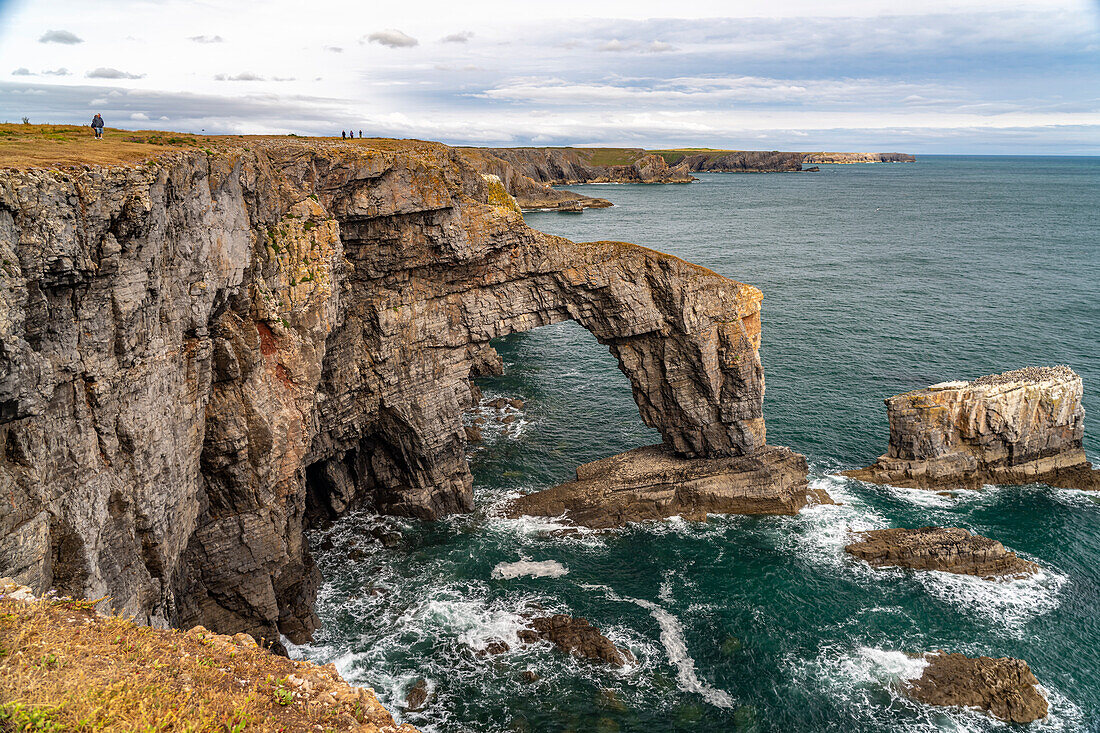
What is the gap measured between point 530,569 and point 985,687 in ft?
74.1

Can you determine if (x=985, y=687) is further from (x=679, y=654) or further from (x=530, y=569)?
(x=530, y=569)

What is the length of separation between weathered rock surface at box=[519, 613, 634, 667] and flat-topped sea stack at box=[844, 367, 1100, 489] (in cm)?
2575

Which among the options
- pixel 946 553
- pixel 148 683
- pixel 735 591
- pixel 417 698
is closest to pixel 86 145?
pixel 148 683

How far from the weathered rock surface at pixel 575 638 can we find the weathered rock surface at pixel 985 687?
43.3ft

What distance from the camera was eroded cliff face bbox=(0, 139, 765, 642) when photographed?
19.0 m

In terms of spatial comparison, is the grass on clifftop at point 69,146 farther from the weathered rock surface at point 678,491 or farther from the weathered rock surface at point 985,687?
the weathered rock surface at point 985,687

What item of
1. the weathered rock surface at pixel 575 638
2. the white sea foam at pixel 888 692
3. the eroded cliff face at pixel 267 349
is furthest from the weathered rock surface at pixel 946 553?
the weathered rock surface at pixel 575 638

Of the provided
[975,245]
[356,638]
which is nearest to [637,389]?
[356,638]

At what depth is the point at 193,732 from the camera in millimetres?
11742

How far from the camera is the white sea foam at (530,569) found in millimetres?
39656

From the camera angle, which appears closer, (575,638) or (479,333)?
(575,638)

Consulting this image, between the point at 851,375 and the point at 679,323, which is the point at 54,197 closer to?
the point at 679,323

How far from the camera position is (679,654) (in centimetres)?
3375

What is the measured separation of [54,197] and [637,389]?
37621 mm
